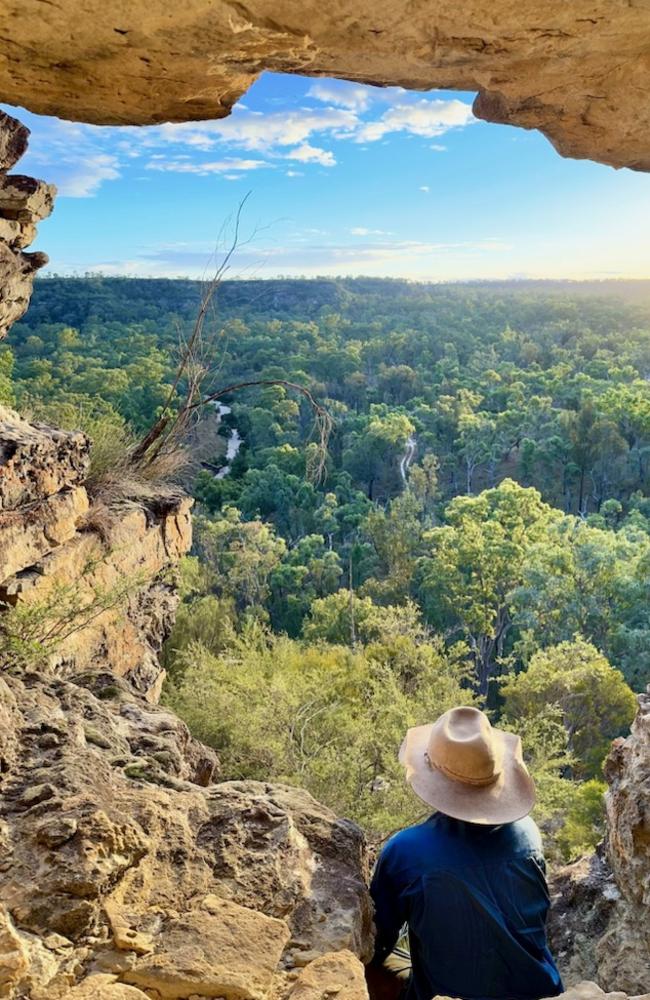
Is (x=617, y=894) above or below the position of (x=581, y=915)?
above

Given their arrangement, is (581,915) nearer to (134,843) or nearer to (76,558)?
(134,843)

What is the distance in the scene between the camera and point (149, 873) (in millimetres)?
1848

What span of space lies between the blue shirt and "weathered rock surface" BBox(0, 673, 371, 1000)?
0.63 ft

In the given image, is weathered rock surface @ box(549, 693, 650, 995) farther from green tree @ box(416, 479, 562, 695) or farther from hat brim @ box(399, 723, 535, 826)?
green tree @ box(416, 479, 562, 695)

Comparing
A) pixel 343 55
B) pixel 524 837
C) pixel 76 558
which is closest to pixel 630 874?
pixel 524 837

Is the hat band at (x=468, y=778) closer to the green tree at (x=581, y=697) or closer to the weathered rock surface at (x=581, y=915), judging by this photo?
the weathered rock surface at (x=581, y=915)

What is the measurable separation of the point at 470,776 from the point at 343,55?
218 centimetres

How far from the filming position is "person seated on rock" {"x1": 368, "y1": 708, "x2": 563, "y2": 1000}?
196 centimetres

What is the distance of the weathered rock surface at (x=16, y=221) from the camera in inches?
121

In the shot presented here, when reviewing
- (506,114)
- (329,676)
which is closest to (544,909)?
(506,114)

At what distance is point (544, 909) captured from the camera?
2.04m

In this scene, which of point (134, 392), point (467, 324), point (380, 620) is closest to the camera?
point (380, 620)

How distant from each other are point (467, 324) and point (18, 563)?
61.0 metres

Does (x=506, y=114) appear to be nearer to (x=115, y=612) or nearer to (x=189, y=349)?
(x=189, y=349)
